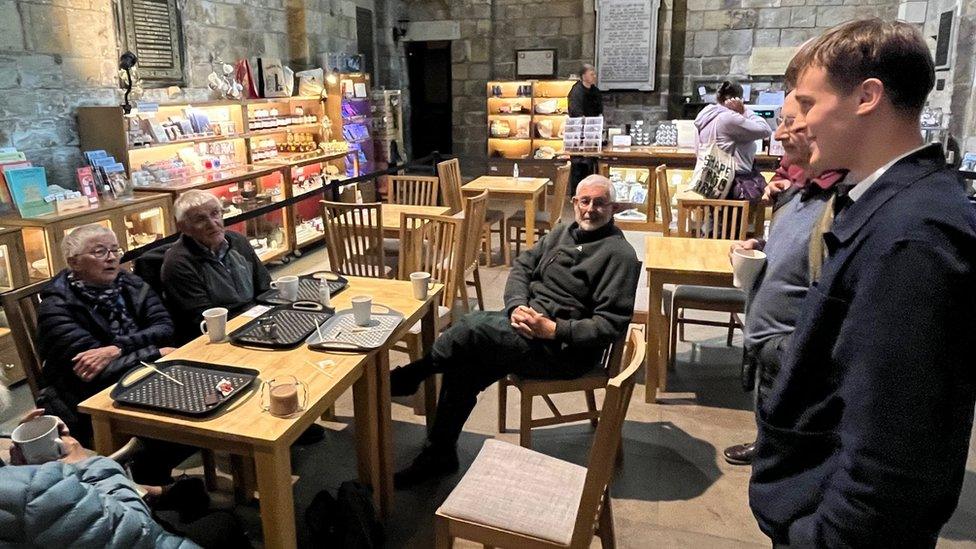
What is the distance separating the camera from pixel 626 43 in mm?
9297

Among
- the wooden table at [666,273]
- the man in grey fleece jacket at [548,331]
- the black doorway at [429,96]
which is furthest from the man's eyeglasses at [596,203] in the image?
the black doorway at [429,96]

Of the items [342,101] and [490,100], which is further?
[490,100]

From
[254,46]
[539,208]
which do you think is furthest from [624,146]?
[254,46]

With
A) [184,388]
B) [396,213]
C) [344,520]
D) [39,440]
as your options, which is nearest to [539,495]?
[344,520]

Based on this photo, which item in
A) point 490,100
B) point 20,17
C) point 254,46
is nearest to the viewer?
point 20,17

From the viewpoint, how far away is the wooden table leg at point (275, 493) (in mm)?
1695

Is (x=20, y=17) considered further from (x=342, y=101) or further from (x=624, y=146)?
(x=624, y=146)

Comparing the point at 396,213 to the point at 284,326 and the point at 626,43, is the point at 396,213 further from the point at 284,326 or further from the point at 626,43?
the point at 626,43

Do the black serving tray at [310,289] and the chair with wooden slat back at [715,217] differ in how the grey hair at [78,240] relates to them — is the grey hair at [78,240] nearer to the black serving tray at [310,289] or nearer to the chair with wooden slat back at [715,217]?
the black serving tray at [310,289]

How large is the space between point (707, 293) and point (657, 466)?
105cm

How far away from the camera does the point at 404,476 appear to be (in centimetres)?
263

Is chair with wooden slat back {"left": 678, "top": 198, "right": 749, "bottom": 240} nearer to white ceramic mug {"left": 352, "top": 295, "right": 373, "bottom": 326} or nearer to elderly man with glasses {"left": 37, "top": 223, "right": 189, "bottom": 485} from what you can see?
white ceramic mug {"left": 352, "top": 295, "right": 373, "bottom": 326}

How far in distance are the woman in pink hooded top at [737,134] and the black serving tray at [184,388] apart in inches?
141

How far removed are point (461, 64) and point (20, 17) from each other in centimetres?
663
